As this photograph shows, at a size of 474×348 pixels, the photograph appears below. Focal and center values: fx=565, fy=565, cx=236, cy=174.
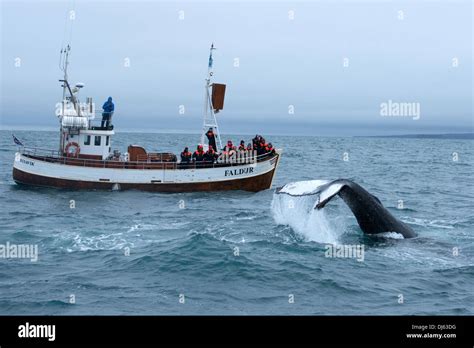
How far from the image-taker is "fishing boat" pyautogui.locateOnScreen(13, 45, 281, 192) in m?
32.6

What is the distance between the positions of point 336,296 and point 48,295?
6368 mm

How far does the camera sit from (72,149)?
34.1 m

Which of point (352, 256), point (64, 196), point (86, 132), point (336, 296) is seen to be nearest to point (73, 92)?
point (86, 132)

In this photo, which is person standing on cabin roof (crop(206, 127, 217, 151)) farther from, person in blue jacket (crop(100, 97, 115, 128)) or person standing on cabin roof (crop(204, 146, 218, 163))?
person in blue jacket (crop(100, 97, 115, 128))

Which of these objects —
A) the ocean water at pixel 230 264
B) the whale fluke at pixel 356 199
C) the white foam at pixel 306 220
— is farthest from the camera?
the white foam at pixel 306 220

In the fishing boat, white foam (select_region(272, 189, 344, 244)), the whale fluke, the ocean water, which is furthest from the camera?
the fishing boat

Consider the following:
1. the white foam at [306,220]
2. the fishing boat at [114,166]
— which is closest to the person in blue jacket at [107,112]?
the fishing boat at [114,166]

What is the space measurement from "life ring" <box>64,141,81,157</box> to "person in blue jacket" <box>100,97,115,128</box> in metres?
1.96

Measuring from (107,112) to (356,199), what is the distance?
22.9m

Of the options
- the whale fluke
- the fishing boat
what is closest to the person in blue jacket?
the fishing boat

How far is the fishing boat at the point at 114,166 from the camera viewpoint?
3262cm

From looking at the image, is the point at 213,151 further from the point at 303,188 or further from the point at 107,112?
the point at 303,188

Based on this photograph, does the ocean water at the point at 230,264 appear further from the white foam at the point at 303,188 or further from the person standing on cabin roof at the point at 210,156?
the person standing on cabin roof at the point at 210,156

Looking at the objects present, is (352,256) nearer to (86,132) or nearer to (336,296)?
(336,296)
